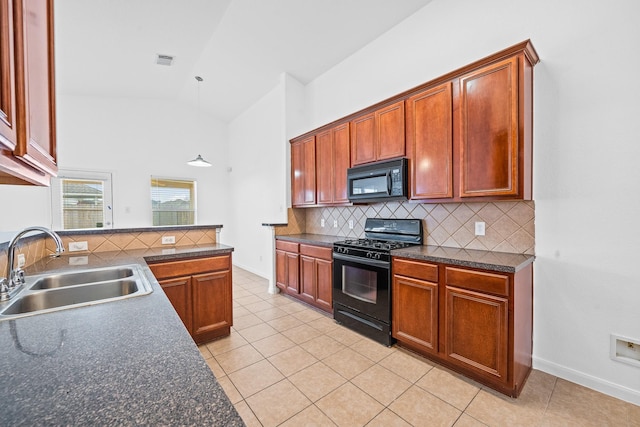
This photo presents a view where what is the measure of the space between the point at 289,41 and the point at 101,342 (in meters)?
3.85

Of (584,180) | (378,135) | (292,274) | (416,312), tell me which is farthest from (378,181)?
(292,274)

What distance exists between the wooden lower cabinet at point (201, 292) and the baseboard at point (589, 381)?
2.74 meters

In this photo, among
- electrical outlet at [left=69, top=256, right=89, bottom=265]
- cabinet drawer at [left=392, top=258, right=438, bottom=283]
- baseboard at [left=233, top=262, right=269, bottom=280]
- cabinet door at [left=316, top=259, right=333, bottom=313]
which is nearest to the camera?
electrical outlet at [left=69, top=256, right=89, bottom=265]

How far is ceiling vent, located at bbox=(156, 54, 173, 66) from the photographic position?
164 inches

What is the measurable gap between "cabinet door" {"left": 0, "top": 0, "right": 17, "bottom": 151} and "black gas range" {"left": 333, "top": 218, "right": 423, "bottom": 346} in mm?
2407

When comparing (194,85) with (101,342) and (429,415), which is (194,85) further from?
(429,415)

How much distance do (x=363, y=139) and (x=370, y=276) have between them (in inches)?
61.1

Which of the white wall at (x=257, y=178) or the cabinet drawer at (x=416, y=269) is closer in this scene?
the cabinet drawer at (x=416, y=269)

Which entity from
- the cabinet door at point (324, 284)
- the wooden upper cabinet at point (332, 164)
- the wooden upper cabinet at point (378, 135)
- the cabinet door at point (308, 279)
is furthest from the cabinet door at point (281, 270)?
the wooden upper cabinet at point (378, 135)

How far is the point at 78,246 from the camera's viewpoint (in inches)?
93.4

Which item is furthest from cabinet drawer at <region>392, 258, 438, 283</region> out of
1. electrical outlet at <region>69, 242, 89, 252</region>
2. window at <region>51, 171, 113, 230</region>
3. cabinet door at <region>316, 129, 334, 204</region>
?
window at <region>51, 171, 113, 230</region>

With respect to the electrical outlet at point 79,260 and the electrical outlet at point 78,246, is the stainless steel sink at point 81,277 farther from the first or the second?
the electrical outlet at point 78,246

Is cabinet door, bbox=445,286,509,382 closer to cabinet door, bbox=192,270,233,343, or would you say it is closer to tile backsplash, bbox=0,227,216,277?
cabinet door, bbox=192,270,233,343

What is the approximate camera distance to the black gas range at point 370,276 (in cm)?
261
